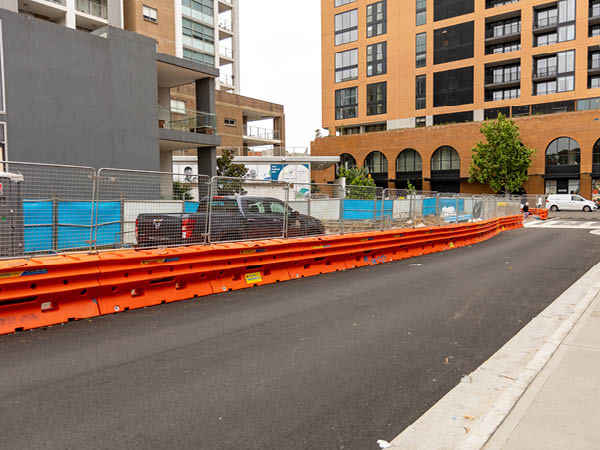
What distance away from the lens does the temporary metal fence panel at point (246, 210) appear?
28.9 feet

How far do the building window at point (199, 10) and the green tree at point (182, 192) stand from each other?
46618 mm

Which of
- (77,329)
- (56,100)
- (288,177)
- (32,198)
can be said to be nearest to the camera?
(77,329)

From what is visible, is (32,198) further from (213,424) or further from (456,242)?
(456,242)

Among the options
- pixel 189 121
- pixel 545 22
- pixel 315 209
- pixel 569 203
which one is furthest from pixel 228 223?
pixel 545 22

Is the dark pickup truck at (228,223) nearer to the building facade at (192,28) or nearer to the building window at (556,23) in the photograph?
the building facade at (192,28)

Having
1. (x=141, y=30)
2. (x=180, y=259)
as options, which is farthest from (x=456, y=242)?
(x=141, y=30)

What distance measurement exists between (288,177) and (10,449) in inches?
1537

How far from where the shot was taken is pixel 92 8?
4041cm

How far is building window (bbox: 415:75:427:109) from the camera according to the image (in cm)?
6372

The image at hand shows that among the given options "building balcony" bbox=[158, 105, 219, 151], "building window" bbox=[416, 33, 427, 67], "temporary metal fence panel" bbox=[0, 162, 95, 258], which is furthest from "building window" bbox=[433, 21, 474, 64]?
"temporary metal fence panel" bbox=[0, 162, 95, 258]

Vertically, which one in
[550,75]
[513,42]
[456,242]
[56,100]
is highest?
[513,42]

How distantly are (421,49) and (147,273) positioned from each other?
65256 millimetres

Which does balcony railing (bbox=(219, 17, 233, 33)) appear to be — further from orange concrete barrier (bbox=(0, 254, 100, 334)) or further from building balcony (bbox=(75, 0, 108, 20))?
orange concrete barrier (bbox=(0, 254, 100, 334))

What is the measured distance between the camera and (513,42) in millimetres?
59062
